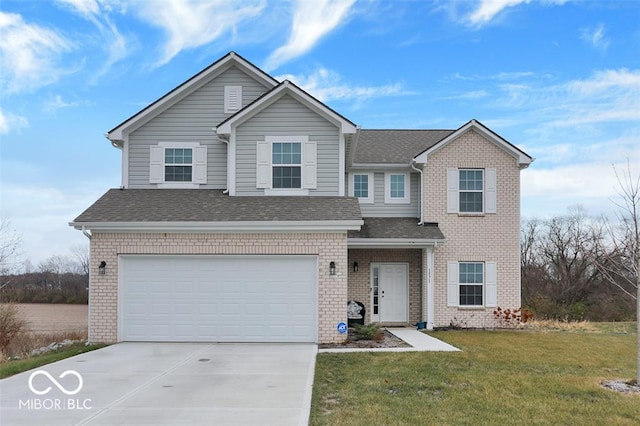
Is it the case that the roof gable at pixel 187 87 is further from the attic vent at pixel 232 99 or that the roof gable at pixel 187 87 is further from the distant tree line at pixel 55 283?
the distant tree line at pixel 55 283

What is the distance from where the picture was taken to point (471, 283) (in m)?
18.1

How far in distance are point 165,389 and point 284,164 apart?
8018 mm

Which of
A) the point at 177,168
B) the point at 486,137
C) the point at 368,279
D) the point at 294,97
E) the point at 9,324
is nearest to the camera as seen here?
the point at 294,97

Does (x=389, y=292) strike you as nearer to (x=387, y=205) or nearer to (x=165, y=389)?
(x=387, y=205)

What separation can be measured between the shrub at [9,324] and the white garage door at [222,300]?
3980mm

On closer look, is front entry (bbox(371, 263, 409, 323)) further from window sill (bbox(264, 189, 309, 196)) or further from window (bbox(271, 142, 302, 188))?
window (bbox(271, 142, 302, 188))

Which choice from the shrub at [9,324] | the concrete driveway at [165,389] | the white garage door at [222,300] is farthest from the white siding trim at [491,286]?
the shrub at [9,324]

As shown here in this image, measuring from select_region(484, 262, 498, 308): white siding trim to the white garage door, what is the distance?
7.10 m

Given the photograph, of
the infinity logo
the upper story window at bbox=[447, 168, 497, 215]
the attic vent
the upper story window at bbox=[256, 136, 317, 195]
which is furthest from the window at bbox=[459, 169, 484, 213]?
the infinity logo

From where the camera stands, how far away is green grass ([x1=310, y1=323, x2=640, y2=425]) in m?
7.13

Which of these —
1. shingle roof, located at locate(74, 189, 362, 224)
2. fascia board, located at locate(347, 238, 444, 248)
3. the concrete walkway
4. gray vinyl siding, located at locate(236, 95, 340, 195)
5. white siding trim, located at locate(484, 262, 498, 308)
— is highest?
gray vinyl siding, located at locate(236, 95, 340, 195)

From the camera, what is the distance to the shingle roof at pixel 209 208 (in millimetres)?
13688

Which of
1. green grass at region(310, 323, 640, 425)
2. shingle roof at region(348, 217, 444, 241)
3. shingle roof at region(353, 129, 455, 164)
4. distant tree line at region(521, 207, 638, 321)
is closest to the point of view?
green grass at region(310, 323, 640, 425)

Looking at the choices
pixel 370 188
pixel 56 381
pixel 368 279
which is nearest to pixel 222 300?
pixel 56 381
